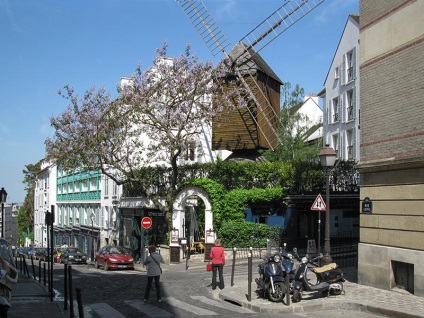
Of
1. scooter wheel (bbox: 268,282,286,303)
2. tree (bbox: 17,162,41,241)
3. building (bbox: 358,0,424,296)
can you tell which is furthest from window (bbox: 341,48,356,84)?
tree (bbox: 17,162,41,241)

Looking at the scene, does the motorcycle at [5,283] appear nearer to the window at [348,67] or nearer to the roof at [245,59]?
the roof at [245,59]

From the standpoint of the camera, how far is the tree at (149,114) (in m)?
29.7

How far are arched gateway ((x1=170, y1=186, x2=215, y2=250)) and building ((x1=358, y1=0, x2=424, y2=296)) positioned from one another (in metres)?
15.4

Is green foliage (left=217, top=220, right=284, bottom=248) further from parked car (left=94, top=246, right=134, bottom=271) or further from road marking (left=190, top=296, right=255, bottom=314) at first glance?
road marking (left=190, top=296, right=255, bottom=314)

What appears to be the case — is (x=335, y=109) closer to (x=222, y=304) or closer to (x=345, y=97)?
(x=345, y=97)

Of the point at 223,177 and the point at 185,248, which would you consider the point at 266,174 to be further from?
the point at 185,248

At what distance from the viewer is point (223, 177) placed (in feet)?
104

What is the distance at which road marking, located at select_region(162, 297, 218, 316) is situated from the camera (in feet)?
40.6

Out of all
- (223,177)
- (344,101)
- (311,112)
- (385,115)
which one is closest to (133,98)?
(223,177)

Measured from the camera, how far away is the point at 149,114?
29.7 m

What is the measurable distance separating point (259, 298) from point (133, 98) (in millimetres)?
17921

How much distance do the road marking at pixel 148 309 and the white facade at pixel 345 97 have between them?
2263cm

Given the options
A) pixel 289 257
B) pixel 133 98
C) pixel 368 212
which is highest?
pixel 133 98

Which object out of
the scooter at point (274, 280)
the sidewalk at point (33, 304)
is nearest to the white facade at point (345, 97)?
the scooter at point (274, 280)
